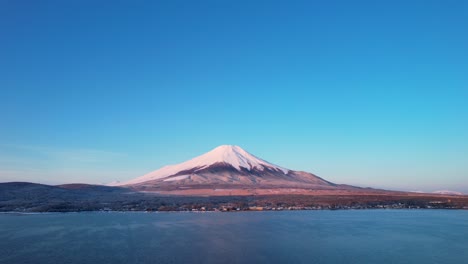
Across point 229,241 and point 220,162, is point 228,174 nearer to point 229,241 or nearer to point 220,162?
point 220,162

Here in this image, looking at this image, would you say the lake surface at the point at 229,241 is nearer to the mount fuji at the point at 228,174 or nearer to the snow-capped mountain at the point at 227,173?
the snow-capped mountain at the point at 227,173

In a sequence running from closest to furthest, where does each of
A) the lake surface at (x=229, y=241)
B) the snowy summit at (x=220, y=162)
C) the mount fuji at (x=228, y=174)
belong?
the lake surface at (x=229, y=241), the mount fuji at (x=228, y=174), the snowy summit at (x=220, y=162)

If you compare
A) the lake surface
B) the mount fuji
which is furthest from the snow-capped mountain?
the lake surface

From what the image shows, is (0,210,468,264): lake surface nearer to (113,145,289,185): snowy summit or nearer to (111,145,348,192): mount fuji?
(111,145,348,192): mount fuji

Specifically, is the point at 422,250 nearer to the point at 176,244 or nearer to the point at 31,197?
the point at 176,244

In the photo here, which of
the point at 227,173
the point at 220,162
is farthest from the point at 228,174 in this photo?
the point at 220,162

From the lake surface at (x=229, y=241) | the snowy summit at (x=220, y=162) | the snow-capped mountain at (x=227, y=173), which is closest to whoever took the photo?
the lake surface at (x=229, y=241)

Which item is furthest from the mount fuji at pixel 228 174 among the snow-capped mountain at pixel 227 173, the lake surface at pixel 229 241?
the lake surface at pixel 229 241

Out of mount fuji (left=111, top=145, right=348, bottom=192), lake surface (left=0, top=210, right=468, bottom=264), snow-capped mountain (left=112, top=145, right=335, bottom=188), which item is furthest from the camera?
snow-capped mountain (left=112, top=145, right=335, bottom=188)

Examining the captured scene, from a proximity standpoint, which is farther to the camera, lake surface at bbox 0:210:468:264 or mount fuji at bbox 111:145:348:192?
mount fuji at bbox 111:145:348:192
